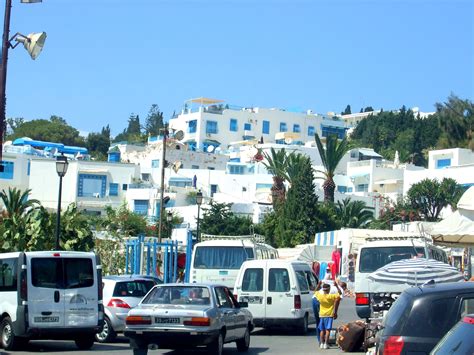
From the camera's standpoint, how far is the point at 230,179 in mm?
96812

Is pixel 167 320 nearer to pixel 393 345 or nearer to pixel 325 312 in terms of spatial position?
pixel 325 312

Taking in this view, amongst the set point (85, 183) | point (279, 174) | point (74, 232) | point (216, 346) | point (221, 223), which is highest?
point (279, 174)

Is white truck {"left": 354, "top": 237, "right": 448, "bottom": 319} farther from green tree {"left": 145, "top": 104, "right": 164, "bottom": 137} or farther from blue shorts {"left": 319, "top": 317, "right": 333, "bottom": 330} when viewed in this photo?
green tree {"left": 145, "top": 104, "right": 164, "bottom": 137}

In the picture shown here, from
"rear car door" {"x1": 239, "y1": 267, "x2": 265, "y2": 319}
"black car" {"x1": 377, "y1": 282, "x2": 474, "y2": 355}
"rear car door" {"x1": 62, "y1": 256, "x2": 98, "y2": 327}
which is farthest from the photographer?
"rear car door" {"x1": 239, "y1": 267, "x2": 265, "y2": 319}

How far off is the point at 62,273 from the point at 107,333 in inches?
110

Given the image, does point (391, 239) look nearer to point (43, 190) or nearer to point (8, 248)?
point (8, 248)

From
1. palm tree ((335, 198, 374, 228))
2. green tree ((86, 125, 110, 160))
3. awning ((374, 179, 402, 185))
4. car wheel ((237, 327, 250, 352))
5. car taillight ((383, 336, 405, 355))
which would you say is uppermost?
green tree ((86, 125, 110, 160))

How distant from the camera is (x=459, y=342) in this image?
280 inches

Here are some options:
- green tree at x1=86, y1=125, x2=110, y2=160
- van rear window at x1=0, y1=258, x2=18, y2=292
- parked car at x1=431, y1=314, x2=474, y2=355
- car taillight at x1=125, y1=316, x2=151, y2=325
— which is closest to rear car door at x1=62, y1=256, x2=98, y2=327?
van rear window at x1=0, y1=258, x2=18, y2=292

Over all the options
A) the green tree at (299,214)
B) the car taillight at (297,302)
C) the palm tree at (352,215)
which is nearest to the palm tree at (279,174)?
the palm tree at (352,215)

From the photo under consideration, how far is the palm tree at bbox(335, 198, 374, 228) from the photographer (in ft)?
249

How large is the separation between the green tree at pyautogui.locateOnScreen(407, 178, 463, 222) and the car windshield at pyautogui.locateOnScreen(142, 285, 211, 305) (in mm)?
58089

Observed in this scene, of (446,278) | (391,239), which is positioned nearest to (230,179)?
(391,239)

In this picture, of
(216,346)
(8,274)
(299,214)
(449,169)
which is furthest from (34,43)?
(449,169)
